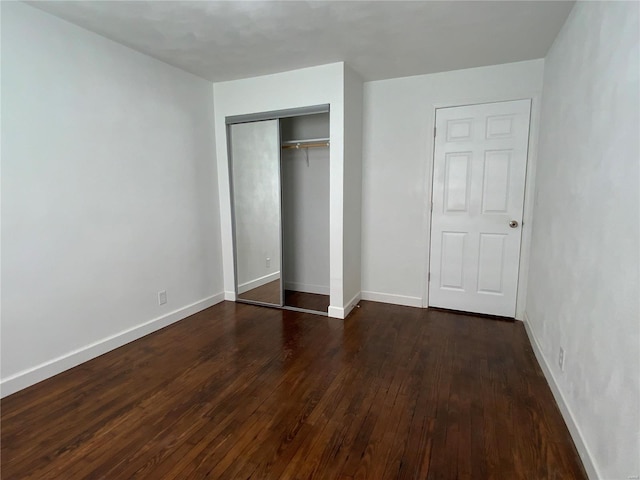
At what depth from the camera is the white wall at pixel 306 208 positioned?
13.2ft

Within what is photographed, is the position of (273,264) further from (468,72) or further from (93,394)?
(468,72)

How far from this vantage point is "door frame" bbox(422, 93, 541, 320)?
310cm

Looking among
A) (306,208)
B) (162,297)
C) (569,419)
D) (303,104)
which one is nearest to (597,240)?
(569,419)

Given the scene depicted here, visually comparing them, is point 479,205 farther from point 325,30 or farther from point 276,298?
point 276,298

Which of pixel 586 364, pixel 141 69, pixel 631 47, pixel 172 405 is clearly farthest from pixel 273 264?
pixel 631 47

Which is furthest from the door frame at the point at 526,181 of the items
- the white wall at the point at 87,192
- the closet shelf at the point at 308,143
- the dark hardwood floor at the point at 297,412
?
the white wall at the point at 87,192

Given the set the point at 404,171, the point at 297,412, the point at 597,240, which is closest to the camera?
the point at 597,240

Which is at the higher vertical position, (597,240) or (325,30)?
(325,30)

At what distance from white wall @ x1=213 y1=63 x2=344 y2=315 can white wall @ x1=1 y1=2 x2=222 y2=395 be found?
289mm

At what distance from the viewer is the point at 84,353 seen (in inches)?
100

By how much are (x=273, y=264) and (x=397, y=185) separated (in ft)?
5.48

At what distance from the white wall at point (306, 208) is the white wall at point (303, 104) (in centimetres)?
59

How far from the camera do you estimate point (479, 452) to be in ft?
5.44

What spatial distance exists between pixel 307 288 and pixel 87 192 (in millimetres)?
2687
